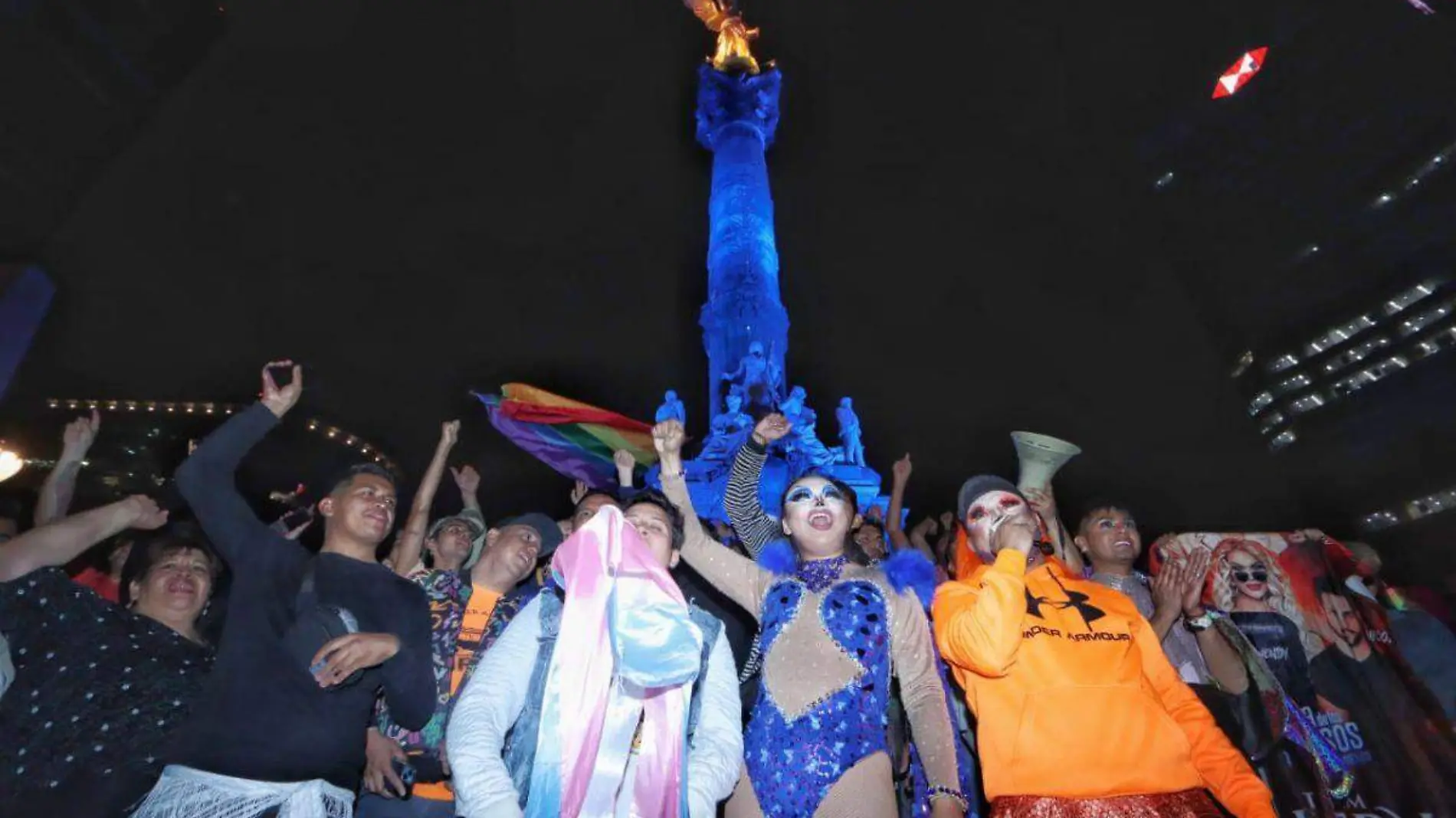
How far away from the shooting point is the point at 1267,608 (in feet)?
18.6

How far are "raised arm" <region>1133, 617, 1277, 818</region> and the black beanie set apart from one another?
840 mm

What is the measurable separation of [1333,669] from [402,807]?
253 inches

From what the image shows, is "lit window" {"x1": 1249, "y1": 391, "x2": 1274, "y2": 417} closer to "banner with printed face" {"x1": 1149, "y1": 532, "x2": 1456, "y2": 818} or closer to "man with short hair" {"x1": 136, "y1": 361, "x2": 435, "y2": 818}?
"banner with printed face" {"x1": 1149, "y1": 532, "x2": 1456, "y2": 818}

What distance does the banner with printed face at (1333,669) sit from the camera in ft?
16.4

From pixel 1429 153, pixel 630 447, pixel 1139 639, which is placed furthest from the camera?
pixel 1429 153

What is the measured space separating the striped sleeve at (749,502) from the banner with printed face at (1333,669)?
2640 millimetres

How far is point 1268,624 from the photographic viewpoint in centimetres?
556

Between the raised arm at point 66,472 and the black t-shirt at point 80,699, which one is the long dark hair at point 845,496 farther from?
the raised arm at point 66,472

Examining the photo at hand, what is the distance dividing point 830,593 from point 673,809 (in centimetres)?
133

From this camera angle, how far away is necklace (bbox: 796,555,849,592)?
358 cm

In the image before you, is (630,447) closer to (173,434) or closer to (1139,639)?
(1139,639)

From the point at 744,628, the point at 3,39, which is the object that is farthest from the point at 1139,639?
the point at 3,39

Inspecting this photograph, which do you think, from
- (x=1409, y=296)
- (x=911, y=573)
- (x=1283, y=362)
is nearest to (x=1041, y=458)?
(x=911, y=573)

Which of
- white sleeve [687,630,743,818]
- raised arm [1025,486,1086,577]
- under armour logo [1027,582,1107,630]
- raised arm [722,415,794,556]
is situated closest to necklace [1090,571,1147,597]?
raised arm [1025,486,1086,577]
